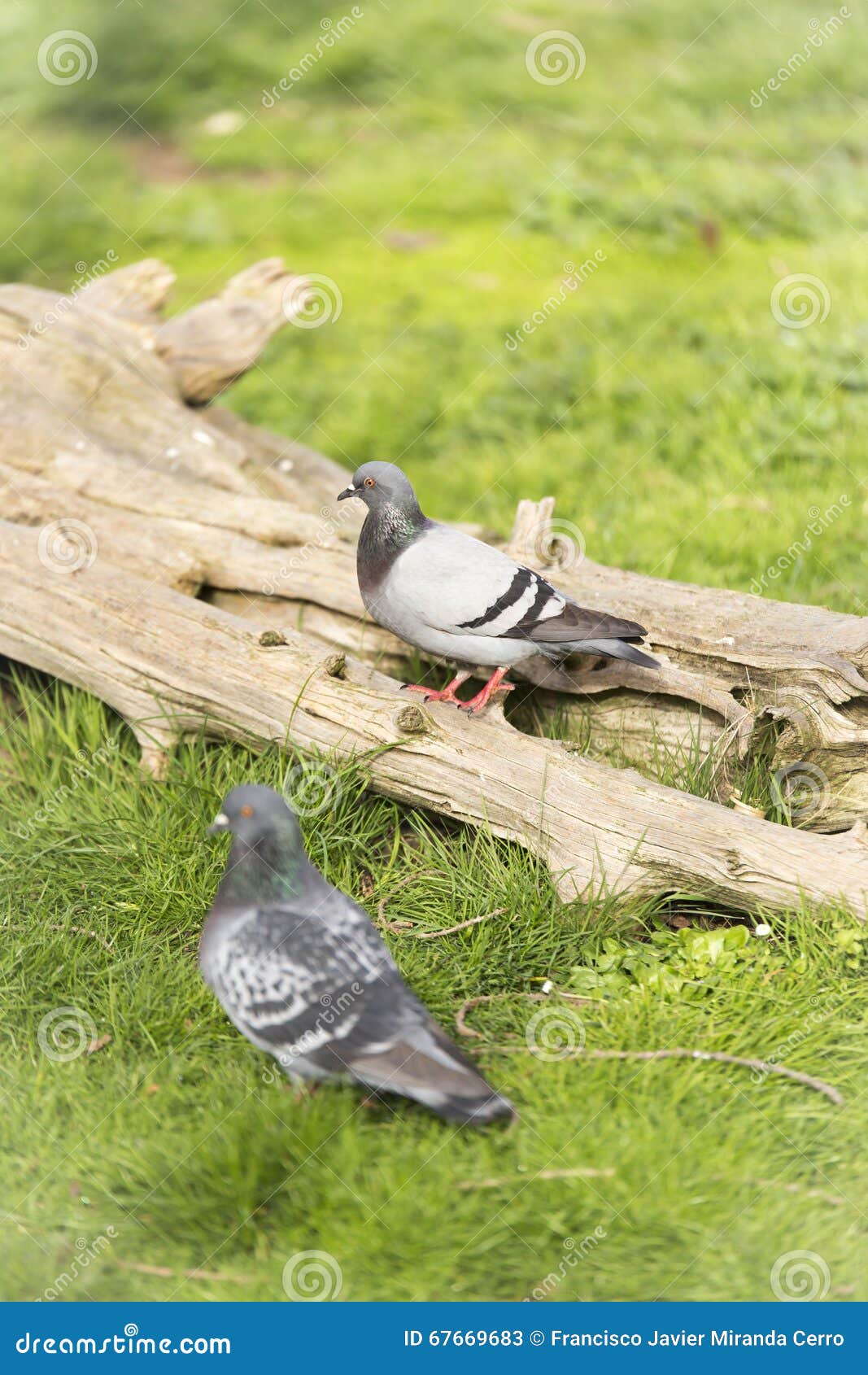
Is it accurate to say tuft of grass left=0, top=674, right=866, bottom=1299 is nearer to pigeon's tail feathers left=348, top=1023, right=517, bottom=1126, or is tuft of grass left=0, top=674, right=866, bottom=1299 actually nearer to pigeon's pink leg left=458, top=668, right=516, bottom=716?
pigeon's tail feathers left=348, top=1023, right=517, bottom=1126

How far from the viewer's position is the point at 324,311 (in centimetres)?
895

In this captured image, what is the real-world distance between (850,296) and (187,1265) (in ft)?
22.9

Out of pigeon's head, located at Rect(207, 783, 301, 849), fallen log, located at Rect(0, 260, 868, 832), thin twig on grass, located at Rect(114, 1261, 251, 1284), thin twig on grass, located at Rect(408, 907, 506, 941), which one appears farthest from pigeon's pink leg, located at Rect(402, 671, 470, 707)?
thin twig on grass, located at Rect(114, 1261, 251, 1284)

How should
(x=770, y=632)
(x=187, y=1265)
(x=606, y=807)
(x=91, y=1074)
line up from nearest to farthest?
(x=187, y=1265)
(x=91, y=1074)
(x=606, y=807)
(x=770, y=632)

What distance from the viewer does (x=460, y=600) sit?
3.99 meters

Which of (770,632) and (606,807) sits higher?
(770,632)

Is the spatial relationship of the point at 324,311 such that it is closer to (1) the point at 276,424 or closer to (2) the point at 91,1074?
(1) the point at 276,424

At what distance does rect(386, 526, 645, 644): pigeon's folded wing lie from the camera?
3996mm

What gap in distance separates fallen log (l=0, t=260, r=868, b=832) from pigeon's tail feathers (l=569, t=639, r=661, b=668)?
0.29m

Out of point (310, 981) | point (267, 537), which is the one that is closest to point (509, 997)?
point (310, 981)

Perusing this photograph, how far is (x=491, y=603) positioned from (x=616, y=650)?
0.45 m

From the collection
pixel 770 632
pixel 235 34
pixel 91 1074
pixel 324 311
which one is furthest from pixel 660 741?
pixel 235 34

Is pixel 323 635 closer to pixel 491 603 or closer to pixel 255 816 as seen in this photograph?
pixel 491 603

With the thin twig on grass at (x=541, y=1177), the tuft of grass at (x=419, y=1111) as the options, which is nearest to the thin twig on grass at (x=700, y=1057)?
the tuft of grass at (x=419, y=1111)
